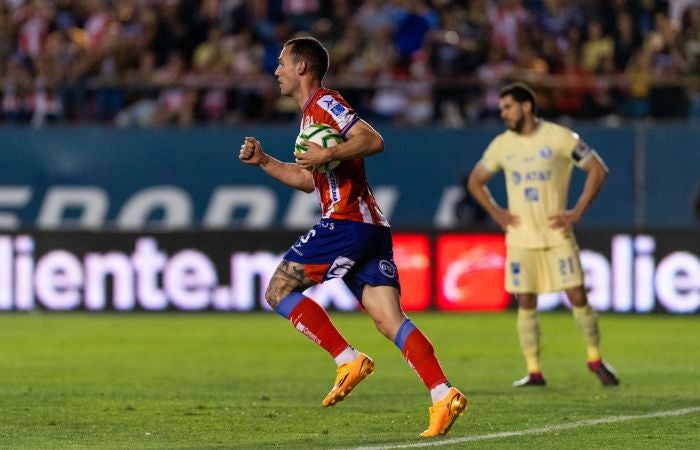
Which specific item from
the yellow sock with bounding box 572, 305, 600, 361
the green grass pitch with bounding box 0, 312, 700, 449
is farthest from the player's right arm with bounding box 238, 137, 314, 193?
the yellow sock with bounding box 572, 305, 600, 361

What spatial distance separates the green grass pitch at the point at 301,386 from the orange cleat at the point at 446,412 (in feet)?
0.47

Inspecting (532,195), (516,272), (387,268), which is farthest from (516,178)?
(387,268)

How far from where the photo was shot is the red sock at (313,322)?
8.77 metres

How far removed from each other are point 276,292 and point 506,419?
65.0 inches

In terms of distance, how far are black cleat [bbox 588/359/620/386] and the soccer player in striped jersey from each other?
360 cm

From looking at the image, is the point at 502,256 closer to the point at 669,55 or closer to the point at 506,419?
the point at 669,55

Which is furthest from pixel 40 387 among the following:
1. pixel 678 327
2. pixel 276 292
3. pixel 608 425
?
pixel 678 327

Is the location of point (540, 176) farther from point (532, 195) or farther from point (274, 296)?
point (274, 296)

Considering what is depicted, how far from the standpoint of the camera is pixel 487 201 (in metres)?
12.3

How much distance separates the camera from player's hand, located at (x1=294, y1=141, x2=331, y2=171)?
8.30 m

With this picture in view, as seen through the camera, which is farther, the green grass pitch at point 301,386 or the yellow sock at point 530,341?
the yellow sock at point 530,341

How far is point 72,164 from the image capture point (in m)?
21.5

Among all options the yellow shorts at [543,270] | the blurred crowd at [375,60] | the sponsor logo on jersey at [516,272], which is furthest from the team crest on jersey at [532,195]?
the blurred crowd at [375,60]

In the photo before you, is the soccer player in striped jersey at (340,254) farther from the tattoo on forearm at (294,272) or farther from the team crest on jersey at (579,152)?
the team crest on jersey at (579,152)
